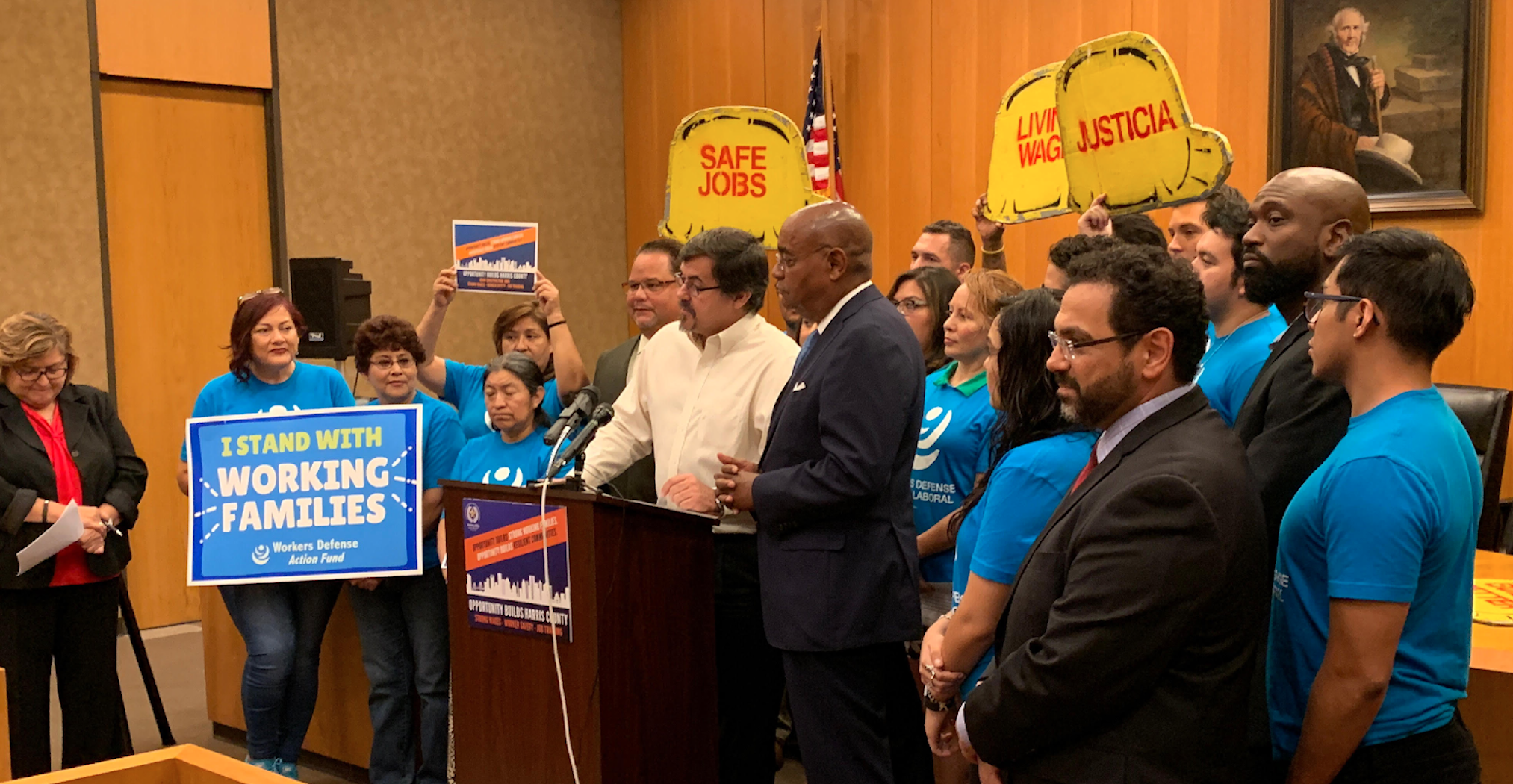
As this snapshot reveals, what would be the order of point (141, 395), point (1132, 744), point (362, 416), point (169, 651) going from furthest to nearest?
point (141, 395) → point (169, 651) → point (362, 416) → point (1132, 744)

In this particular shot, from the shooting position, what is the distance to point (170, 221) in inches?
256

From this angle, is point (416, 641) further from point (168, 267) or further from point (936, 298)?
point (168, 267)

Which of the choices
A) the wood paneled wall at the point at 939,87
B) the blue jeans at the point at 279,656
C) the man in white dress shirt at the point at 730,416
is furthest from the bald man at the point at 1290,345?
the wood paneled wall at the point at 939,87

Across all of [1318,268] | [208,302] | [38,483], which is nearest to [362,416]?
[38,483]

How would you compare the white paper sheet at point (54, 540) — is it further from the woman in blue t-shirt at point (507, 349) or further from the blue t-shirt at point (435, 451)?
the woman in blue t-shirt at point (507, 349)

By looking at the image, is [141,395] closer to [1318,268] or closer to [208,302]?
[208,302]

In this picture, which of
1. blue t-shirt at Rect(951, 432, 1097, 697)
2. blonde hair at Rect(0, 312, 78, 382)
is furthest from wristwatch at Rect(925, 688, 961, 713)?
blonde hair at Rect(0, 312, 78, 382)

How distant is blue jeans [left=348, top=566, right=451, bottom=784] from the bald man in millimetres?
2431

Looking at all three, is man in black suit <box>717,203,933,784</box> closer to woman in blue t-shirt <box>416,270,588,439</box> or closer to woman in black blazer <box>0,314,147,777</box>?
woman in blue t-shirt <box>416,270,588,439</box>

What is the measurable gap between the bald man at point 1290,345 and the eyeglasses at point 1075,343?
38 cm

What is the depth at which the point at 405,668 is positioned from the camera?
377cm

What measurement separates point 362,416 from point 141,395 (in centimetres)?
336

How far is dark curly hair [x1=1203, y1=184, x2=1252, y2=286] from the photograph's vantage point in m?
2.62

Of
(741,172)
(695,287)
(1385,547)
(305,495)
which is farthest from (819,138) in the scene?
(1385,547)
